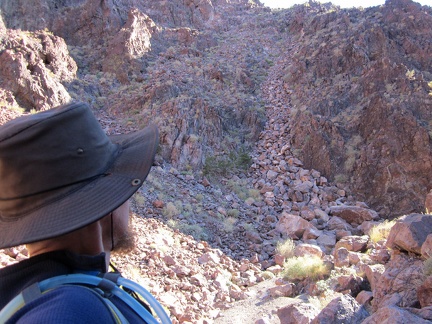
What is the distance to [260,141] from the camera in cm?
1476

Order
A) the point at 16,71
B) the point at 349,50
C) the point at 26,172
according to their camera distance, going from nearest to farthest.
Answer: the point at 26,172 < the point at 16,71 < the point at 349,50

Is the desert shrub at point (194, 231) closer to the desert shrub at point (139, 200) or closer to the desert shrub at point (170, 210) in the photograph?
the desert shrub at point (170, 210)

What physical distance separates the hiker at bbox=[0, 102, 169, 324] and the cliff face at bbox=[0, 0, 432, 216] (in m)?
10.3

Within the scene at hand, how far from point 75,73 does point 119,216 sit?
1578cm

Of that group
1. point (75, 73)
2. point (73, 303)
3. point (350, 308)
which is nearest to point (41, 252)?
point (73, 303)

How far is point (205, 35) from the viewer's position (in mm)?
23141

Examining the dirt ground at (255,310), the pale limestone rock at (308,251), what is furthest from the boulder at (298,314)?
the pale limestone rock at (308,251)

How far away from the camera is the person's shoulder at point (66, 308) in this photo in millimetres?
952

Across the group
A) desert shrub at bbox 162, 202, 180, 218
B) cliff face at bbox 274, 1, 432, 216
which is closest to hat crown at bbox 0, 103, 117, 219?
desert shrub at bbox 162, 202, 180, 218

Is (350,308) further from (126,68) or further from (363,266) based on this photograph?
(126,68)

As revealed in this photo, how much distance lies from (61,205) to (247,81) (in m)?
17.9

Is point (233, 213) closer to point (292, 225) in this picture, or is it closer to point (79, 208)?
point (292, 225)

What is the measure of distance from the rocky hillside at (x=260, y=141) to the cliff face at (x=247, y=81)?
0.06 m

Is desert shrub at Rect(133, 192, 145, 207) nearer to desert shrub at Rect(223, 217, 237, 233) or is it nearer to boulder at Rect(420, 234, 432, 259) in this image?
desert shrub at Rect(223, 217, 237, 233)
